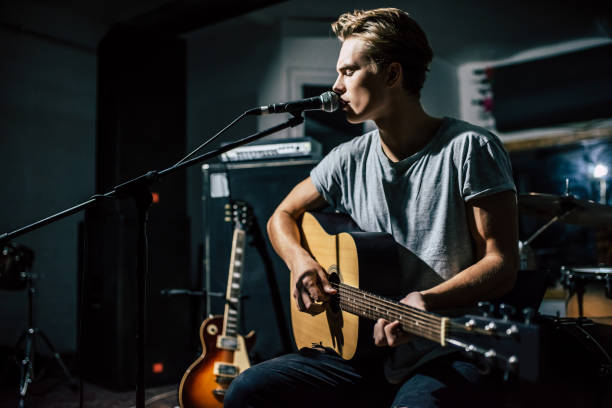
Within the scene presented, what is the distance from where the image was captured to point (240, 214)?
2.89 m

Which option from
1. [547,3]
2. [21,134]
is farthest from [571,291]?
[21,134]

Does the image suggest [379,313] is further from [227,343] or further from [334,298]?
[227,343]

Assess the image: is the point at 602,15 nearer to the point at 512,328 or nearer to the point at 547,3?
the point at 547,3

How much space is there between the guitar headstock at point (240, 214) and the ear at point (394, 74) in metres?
1.45

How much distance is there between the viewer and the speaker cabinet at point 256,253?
2.88m

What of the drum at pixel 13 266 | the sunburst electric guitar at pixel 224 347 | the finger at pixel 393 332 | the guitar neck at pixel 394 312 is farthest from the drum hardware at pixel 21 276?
the finger at pixel 393 332

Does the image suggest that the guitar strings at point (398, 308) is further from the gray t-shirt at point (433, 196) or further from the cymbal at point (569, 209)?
the cymbal at point (569, 209)

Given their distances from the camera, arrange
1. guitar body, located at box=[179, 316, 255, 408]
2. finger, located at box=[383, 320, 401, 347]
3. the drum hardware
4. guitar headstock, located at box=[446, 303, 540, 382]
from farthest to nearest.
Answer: the drum hardware, guitar body, located at box=[179, 316, 255, 408], finger, located at box=[383, 320, 401, 347], guitar headstock, located at box=[446, 303, 540, 382]

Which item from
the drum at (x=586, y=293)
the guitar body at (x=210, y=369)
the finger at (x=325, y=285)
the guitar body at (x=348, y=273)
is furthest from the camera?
the guitar body at (x=210, y=369)

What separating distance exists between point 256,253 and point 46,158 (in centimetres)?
305

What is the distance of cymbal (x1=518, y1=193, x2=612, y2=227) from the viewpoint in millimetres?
2461

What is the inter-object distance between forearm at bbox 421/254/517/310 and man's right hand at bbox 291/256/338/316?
1.34 feet

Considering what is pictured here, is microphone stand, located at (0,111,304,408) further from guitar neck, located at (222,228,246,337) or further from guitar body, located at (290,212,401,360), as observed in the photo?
guitar neck, located at (222,228,246,337)

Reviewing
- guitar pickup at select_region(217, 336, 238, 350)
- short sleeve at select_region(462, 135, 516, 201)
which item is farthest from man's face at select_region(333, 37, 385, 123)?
guitar pickup at select_region(217, 336, 238, 350)
